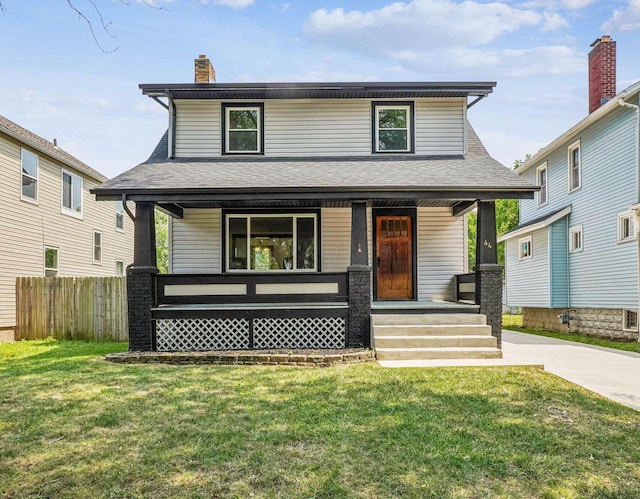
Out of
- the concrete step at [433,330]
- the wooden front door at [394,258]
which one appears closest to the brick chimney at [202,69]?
the wooden front door at [394,258]

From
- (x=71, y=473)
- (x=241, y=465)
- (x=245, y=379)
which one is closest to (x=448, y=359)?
(x=245, y=379)

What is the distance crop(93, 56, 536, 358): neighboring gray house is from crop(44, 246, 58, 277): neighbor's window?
5.80m

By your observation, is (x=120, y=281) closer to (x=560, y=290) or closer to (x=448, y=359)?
(x=448, y=359)

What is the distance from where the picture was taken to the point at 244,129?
427 inches

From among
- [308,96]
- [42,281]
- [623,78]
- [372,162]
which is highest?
[623,78]

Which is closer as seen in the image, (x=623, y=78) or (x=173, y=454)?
(x=173, y=454)

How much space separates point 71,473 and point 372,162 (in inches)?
335

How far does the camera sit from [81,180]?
1598cm

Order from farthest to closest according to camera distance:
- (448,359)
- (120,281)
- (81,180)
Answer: (81,180), (120,281), (448,359)

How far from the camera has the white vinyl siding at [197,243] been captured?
10.6 metres

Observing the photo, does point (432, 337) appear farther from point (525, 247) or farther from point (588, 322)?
point (525, 247)

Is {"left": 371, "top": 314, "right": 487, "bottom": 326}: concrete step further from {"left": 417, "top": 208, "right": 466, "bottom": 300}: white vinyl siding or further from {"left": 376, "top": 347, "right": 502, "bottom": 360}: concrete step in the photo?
{"left": 417, "top": 208, "right": 466, "bottom": 300}: white vinyl siding

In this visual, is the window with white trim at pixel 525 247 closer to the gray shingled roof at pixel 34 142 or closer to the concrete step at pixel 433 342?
the concrete step at pixel 433 342

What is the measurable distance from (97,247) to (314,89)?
11.6 m
